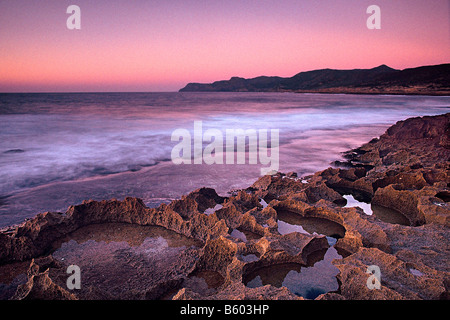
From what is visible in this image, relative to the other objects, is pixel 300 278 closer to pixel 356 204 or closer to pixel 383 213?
pixel 383 213

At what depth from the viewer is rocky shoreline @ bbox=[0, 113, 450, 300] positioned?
2.20m

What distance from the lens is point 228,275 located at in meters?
2.46

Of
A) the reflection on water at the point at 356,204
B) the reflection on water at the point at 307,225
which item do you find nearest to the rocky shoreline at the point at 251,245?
the reflection on water at the point at 307,225

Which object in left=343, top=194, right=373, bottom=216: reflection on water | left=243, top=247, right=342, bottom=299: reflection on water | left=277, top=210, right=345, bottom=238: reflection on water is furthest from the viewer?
left=343, top=194, right=373, bottom=216: reflection on water

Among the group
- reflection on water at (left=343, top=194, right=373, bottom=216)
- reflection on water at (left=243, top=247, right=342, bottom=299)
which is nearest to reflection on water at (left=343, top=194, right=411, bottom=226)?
reflection on water at (left=343, top=194, right=373, bottom=216)

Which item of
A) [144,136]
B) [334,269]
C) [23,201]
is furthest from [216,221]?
[144,136]

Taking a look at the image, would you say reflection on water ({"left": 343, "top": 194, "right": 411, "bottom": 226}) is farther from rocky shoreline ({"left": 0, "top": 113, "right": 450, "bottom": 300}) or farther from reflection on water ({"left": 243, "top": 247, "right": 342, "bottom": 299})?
reflection on water ({"left": 243, "top": 247, "right": 342, "bottom": 299})

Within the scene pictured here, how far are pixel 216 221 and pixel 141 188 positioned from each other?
2799mm

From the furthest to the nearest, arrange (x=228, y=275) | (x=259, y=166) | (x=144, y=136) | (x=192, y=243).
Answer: (x=144, y=136), (x=259, y=166), (x=192, y=243), (x=228, y=275)

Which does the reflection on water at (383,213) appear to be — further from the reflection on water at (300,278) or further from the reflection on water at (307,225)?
the reflection on water at (300,278)

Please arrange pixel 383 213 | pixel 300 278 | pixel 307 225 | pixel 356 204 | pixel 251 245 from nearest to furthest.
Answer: pixel 300 278 → pixel 251 245 → pixel 307 225 → pixel 383 213 → pixel 356 204

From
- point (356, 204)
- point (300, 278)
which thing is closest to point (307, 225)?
A: point (300, 278)

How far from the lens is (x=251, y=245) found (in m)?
2.82
